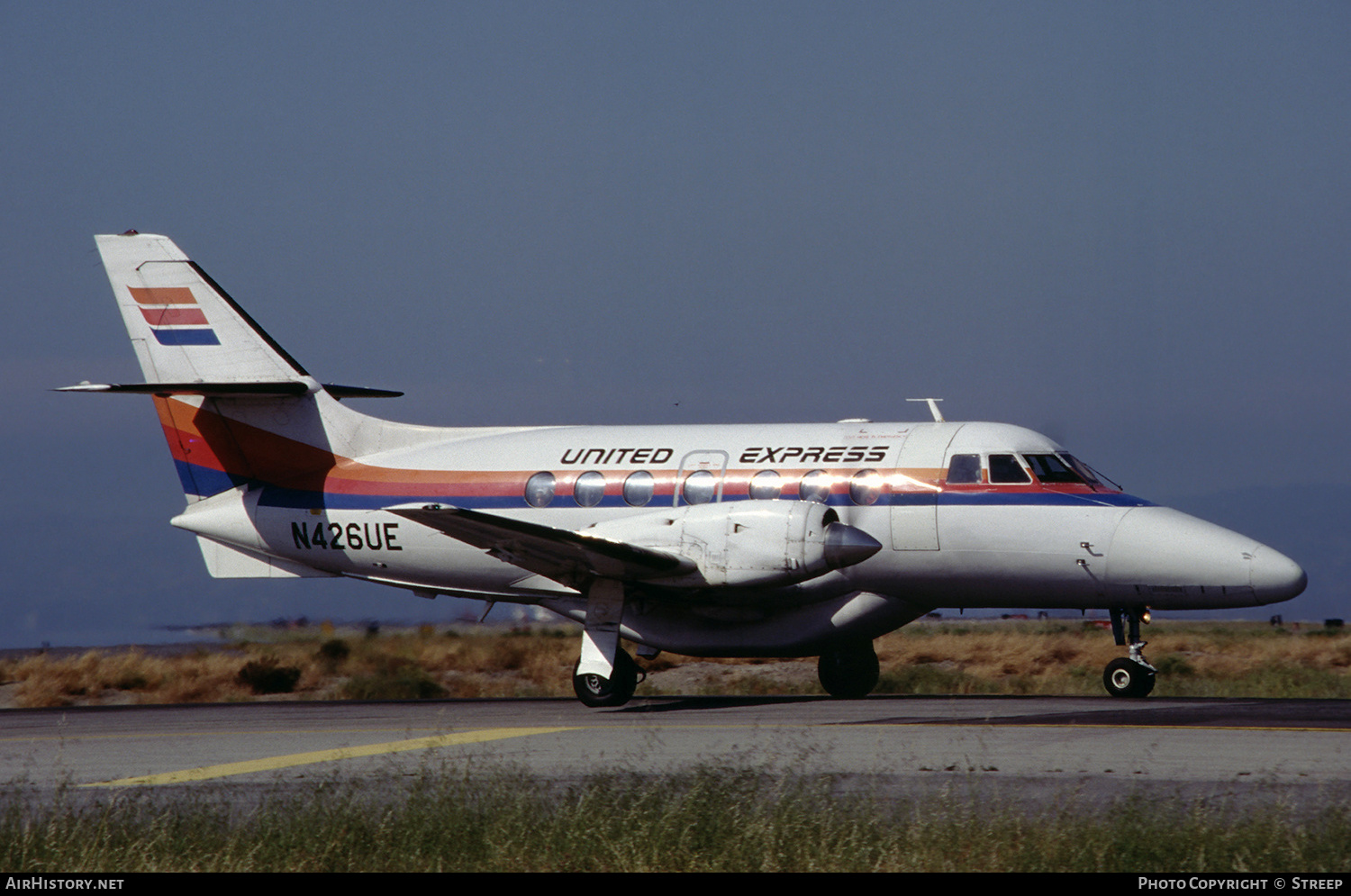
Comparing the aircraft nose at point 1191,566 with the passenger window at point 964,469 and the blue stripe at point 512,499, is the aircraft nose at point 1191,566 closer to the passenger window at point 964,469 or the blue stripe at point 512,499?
the blue stripe at point 512,499

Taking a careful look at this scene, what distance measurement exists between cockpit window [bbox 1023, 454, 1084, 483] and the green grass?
30.8 ft

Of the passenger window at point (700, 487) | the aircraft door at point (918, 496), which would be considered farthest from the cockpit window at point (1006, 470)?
the passenger window at point (700, 487)

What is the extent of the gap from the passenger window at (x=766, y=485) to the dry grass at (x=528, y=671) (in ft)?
15.7

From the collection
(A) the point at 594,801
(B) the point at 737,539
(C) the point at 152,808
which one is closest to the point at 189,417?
(B) the point at 737,539

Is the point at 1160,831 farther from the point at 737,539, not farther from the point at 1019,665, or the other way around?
the point at 1019,665

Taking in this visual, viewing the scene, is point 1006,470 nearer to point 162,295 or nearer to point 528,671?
point 162,295

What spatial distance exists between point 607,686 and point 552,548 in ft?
6.84

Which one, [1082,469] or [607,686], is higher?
[1082,469]

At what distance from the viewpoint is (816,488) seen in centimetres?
1984

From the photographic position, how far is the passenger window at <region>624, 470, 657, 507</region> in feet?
68.0

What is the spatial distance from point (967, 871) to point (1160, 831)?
4.50ft

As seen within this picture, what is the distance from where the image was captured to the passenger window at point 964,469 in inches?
764

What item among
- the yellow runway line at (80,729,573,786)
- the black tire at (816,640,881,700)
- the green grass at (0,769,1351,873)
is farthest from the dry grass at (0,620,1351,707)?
the green grass at (0,769,1351,873)

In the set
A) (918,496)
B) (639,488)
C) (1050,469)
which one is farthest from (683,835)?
(639,488)
